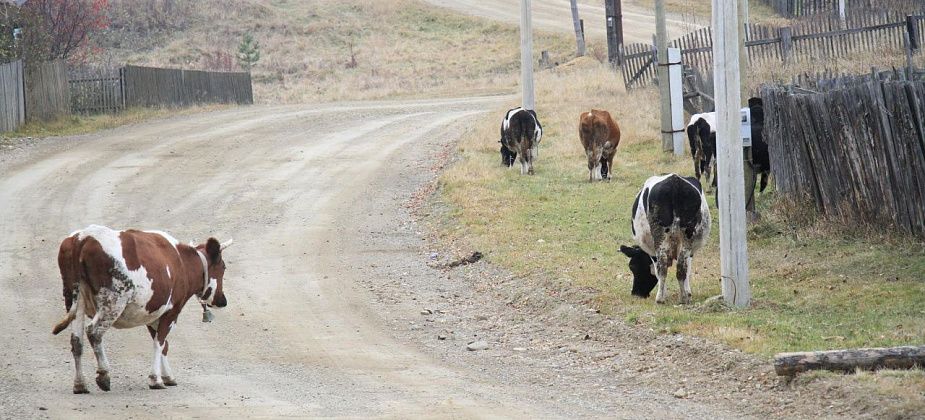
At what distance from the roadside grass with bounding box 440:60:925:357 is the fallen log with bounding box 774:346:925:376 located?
2.65 ft

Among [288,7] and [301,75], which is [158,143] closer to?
[301,75]

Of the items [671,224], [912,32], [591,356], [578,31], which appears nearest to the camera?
[591,356]

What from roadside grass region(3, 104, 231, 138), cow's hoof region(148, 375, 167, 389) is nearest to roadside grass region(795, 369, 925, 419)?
cow's hoof region(148, 375, 167, 389)

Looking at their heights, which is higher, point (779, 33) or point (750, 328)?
point (779, 33)

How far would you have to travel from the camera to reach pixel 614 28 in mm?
39125

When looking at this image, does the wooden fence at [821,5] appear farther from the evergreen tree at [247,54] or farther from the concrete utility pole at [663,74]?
the evergreen tree at [247,54]

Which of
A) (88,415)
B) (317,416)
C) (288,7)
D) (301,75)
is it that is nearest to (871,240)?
(317,416)

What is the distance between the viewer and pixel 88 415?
379 inches

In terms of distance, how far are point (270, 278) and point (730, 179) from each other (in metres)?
7.25

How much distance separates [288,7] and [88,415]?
71.2 m

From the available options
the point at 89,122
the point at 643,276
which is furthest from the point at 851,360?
the point at 89,122

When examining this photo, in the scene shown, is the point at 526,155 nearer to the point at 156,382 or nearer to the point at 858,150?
the point at 858,150

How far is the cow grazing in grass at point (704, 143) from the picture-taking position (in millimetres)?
22078

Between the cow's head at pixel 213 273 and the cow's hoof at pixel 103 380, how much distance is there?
1636mm
